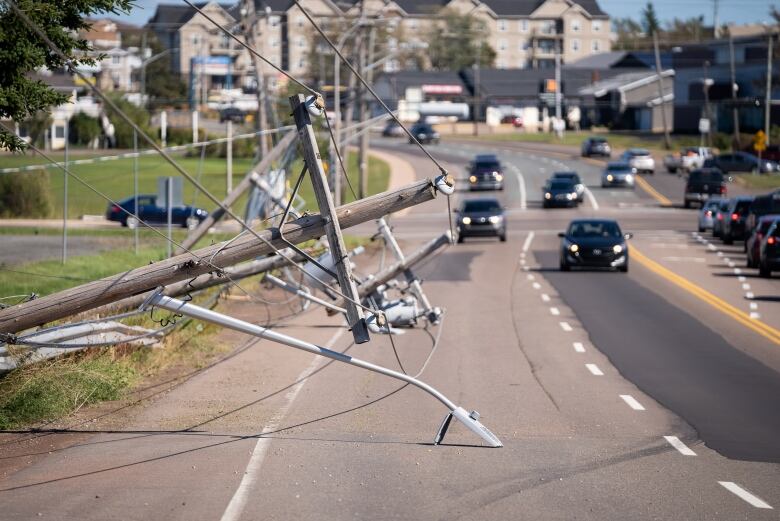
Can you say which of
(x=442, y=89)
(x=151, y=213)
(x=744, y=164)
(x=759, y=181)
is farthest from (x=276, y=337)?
(x=442, y=89)

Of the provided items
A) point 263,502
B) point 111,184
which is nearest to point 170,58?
point 111,184

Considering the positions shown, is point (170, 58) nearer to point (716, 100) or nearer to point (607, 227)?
point (716, 100)

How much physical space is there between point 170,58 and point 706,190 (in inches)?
3049

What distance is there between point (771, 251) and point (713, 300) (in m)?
6.00

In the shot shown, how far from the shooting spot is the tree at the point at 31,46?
13836 millimetres

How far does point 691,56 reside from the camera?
458ft

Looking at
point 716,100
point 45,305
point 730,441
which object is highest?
point 716,100

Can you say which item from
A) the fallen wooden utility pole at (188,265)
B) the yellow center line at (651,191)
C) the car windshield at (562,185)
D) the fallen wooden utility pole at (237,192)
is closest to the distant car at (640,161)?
the yellow center line at (651,191)

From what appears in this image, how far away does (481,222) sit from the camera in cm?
4772

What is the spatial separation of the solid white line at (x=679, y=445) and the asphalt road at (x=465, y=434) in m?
0.05

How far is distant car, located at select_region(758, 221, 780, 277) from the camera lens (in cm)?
3344

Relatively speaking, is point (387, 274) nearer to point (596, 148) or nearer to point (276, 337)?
point (276, 337)

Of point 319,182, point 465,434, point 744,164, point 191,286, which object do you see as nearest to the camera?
point 319,182

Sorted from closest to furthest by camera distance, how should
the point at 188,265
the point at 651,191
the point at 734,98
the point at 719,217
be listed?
1. the point at 188,265
2. the point at 719,217
3. the point at 651,191
4. the point at 734,98
